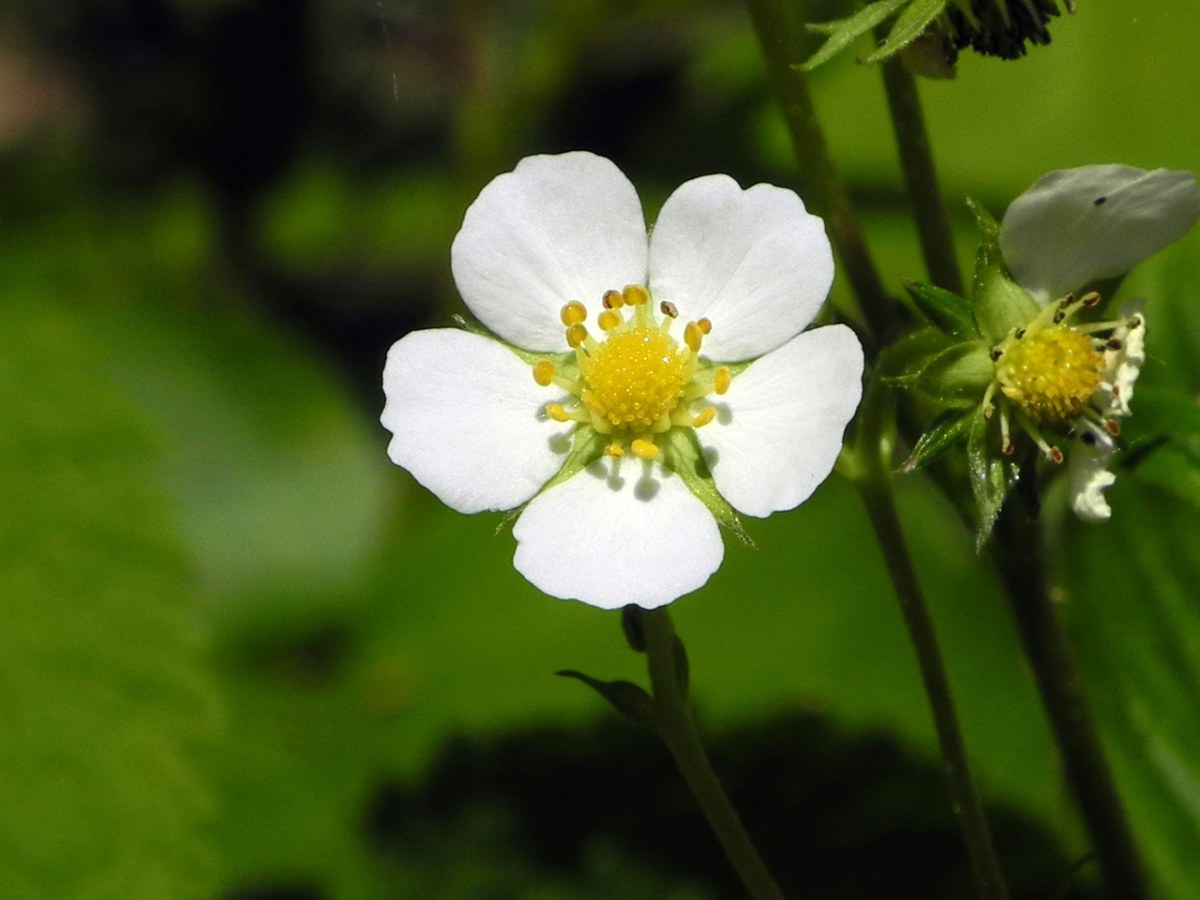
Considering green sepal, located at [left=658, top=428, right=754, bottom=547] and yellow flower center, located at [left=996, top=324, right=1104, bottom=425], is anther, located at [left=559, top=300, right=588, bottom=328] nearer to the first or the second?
green sepal, located at [left=658, top=428, right=754, bottom=547]

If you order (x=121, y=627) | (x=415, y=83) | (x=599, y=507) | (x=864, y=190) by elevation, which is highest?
(x=415, y=83)

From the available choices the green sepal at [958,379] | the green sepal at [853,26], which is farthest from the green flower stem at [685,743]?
the green sepal at [853,26]

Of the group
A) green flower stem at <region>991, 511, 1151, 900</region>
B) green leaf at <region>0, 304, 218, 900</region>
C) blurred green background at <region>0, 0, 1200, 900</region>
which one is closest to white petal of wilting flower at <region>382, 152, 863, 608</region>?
green flower stem at <region>991, 511, 1151, 900</region>

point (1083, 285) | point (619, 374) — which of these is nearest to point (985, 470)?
point (1083, 285)

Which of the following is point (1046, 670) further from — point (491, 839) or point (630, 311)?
point (491, 839)

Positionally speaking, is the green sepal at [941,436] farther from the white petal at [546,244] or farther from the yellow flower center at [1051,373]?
the white petal at [546,244]

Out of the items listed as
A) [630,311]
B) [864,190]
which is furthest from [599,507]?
[864,190]
